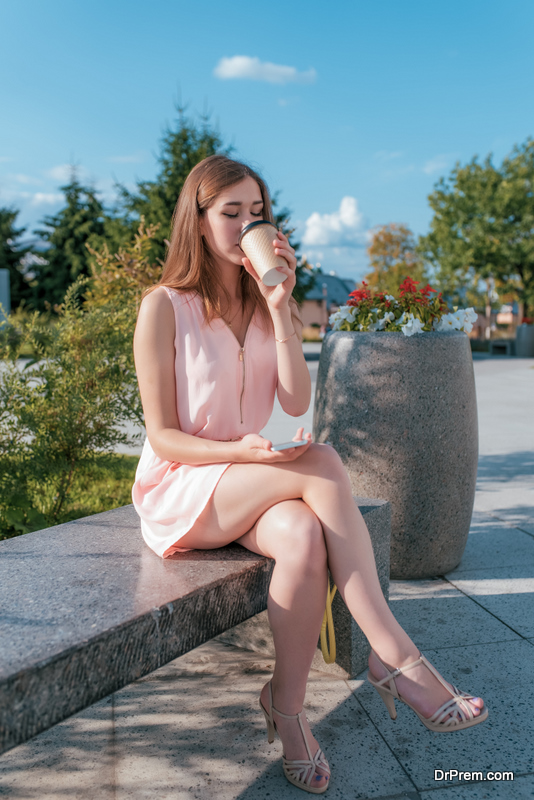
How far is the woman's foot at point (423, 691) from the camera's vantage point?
1.86 meters

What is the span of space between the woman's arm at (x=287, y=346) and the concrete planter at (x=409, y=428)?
0.83 metres

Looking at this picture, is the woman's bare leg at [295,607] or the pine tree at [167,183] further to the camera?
the pine tree at [167,183]

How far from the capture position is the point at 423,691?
1.86 m

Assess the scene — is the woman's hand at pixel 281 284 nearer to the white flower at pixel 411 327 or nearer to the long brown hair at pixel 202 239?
the long brown hair at pixel 202 239

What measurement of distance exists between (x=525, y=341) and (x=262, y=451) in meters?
24.4

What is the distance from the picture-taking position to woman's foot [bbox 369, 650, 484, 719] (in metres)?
1.86

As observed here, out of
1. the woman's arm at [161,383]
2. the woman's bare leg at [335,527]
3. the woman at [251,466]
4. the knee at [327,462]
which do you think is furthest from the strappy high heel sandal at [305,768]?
the woman's arm at [161,383]

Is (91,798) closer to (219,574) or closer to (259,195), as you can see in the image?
(219,574)

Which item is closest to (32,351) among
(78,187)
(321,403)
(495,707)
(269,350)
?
(321,403)

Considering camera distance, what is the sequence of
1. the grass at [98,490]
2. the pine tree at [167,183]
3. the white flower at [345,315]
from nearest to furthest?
the white flower at [345,315] → the grass at [98,490] → the pine tree at [167,183]

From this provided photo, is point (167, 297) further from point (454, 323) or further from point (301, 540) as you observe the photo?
point (454, 323)

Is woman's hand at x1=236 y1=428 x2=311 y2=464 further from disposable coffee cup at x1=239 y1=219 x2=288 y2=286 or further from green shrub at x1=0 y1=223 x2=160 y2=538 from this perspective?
green shrub at x1=0 y1=223 x2=160 y2=538

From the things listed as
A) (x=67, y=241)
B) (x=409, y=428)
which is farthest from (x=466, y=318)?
(x=67, y=241)

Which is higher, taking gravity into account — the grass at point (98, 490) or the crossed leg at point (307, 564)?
the crossed leg at point (307, 564)
